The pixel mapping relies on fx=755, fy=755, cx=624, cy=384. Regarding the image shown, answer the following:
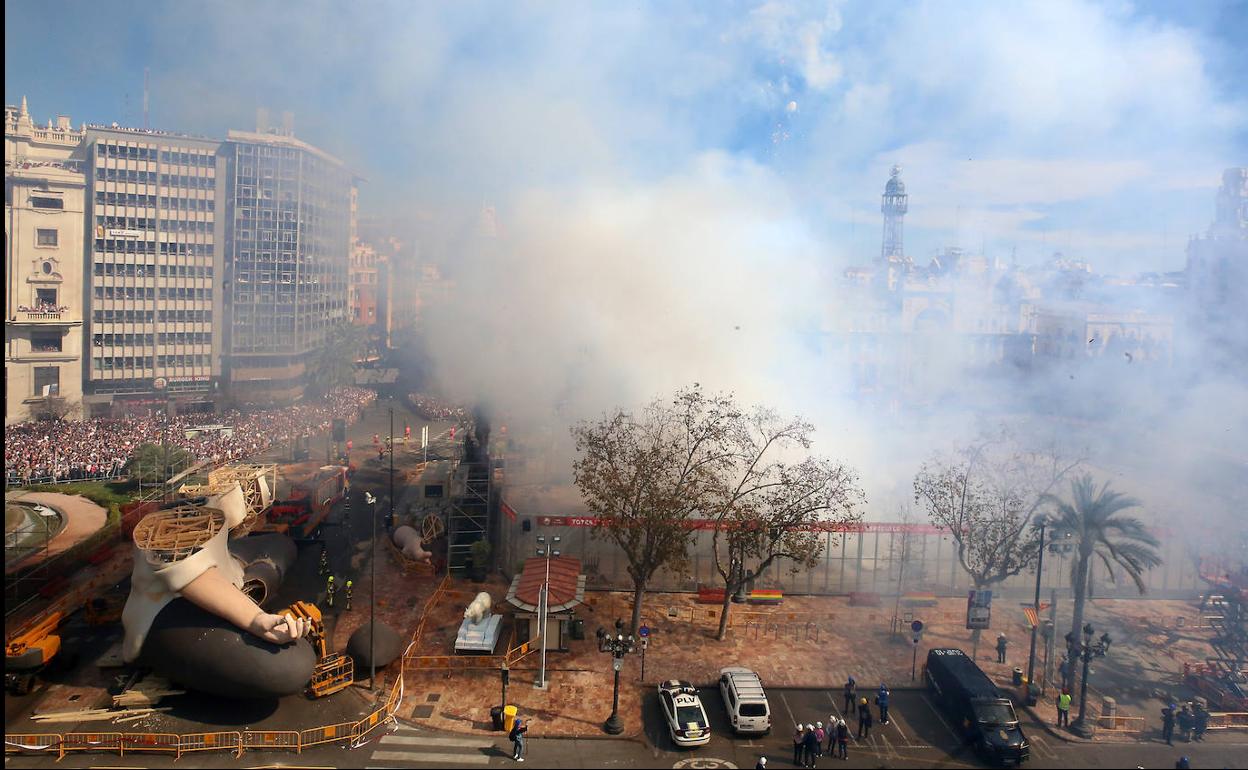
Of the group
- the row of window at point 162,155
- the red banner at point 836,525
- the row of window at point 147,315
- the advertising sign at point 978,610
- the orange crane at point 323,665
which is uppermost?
the row of window at point 162,155

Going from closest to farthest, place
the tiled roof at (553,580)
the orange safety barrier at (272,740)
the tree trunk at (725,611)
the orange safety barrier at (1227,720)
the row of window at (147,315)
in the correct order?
the orange safety barrier at (272,740), the orange safety barrier at (1227,720), the tiled roof at (553,580), the tree trunk at (725,611), the row of window at (147,315)

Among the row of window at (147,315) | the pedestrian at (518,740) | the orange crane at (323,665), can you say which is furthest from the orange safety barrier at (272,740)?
the row of window at (147,315)

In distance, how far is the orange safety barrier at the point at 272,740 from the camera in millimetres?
13562

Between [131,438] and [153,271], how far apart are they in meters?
20.0

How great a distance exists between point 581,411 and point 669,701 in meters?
16.5

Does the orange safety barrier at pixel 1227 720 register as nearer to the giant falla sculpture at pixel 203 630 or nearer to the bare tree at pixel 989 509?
the bare tree at pixel 989 509

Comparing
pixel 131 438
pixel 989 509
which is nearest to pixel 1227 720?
pixel 989 509

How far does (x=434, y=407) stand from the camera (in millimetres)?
49219

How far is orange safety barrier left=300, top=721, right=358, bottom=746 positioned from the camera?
13.7 metres

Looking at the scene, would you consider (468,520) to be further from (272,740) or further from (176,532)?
(272,740)

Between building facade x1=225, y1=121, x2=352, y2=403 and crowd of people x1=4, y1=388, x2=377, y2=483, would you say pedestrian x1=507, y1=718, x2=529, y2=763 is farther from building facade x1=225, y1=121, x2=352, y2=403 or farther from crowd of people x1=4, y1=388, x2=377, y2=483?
building facade x1=225, y1=121, x2=352, y2=403

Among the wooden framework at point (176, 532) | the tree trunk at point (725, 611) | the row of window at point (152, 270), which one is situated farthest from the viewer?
the row of window at point (152, 270)

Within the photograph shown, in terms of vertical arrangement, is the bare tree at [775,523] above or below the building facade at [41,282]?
below

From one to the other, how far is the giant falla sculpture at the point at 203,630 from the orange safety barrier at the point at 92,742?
1.30m
